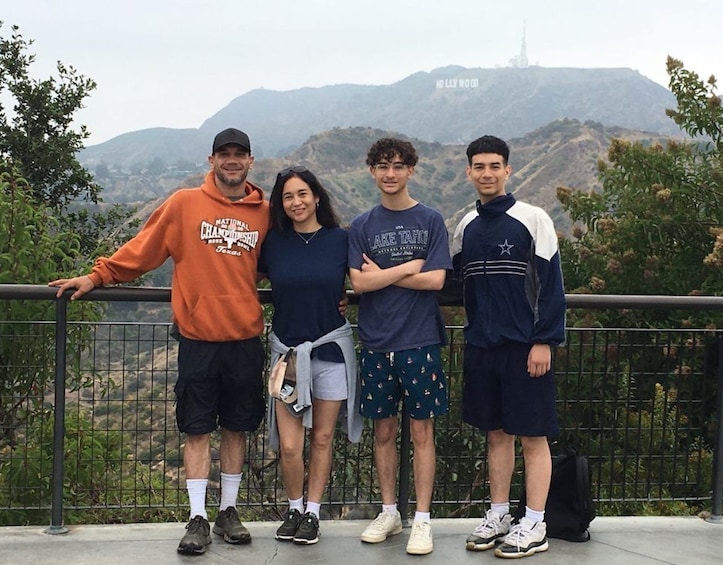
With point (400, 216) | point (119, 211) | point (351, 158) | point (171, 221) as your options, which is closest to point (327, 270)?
point (400, 216)

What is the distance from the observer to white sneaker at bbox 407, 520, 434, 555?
11.7ft

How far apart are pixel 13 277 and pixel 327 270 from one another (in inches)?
150

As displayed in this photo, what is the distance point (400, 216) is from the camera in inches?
140

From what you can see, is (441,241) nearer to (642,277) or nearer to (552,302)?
(552,302)

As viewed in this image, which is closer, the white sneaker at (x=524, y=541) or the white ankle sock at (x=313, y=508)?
the white sneaker at (x=524, y=541)

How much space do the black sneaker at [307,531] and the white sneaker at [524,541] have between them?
831 millimetres

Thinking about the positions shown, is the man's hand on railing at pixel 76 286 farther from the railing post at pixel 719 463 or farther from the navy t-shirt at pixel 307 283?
the railing post at pixel 719 463

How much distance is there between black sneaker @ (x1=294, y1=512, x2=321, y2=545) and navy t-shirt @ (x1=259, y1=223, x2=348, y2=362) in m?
0.75

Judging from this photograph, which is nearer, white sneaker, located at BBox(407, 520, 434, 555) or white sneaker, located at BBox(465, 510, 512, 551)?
white sneaker, located at BBox(407, 520, 434, 555)

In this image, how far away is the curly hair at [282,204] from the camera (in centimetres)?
358

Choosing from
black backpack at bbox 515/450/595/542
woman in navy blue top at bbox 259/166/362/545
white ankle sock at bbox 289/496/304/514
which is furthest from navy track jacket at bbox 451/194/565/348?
white ankle sock at bbox 289/496/304/514

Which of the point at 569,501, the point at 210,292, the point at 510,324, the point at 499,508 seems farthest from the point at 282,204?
the point at 569,501

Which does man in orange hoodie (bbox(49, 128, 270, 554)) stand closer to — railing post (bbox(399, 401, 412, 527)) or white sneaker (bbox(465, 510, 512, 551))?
railing post (bbox(399, 401, 412, 527))

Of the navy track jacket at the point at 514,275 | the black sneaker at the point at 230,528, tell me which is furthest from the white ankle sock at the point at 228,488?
the navy track jacket at the point at 514,275
